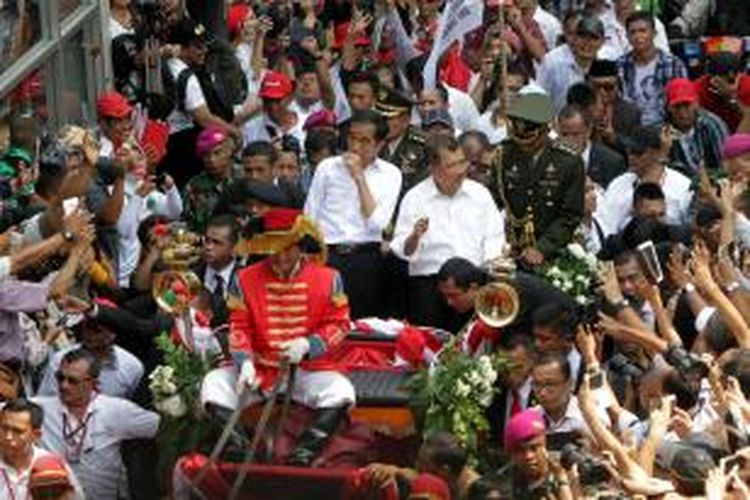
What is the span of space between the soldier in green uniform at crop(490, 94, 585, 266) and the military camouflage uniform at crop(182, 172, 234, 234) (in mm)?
1933

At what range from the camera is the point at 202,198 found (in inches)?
645

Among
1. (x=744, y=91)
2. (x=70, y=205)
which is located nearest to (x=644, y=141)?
(x=744, y=91)

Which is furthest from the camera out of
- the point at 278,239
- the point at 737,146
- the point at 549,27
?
the point at 549,27

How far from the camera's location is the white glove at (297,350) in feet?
41.2

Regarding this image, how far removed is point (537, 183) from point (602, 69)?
340 centimetres

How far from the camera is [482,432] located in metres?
12.6

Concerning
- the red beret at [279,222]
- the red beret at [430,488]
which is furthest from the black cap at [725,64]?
the red beret at [430,488]

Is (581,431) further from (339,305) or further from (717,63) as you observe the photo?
(717,63)

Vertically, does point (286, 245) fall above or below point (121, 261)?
above

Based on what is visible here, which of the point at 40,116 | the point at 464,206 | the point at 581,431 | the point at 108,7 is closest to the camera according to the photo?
the point at 581,431

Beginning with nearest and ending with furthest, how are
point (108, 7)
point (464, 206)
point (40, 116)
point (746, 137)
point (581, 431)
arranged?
point (581, 431)
point (464, 206)
point (746, 137)
point (40, 116)
point (108, 7)

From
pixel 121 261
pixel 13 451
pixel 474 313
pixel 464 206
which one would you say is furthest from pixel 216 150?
pixel 13 451

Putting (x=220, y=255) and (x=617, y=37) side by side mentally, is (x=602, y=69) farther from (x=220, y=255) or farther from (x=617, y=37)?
(x=220, y=255)

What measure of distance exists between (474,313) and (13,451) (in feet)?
8.69
